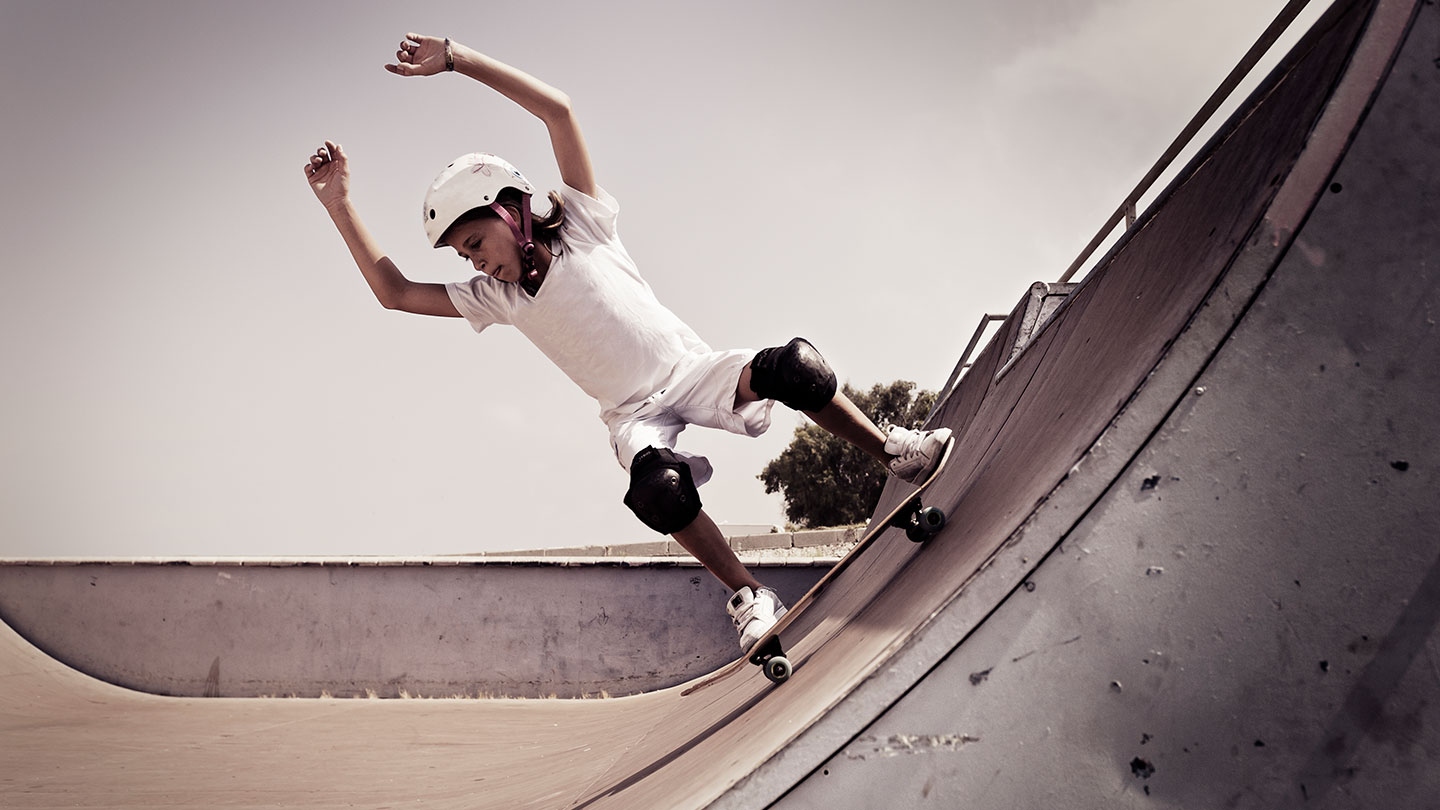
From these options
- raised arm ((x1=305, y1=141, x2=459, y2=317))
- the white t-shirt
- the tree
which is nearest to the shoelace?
the white t-shirt

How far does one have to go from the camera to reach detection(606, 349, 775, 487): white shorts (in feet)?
8.22

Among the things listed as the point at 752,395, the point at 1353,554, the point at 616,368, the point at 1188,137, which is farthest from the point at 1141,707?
the point at 1188,137

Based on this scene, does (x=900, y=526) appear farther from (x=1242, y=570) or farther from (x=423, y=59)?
(x=423, y=59)

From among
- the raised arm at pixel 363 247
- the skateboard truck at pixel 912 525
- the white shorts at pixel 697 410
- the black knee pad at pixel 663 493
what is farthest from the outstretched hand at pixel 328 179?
the skateboard truck at pixel 912 525

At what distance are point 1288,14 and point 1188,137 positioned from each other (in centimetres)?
126

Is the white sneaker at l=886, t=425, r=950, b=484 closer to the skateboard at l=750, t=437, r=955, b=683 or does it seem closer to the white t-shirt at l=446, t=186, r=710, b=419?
the skateboard at l=750, t=437, r=955, b=683

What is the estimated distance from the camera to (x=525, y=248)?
8.40 feet

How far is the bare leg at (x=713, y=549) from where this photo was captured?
7.86 feet

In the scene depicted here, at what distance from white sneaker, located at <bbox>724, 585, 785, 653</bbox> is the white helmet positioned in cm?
145

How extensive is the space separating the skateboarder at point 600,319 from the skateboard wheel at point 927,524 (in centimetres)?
45

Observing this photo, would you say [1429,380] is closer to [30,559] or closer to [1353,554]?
[1353,554]

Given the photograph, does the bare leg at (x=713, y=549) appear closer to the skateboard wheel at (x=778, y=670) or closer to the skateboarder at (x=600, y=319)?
the skateboarder at (x=600, y=319)

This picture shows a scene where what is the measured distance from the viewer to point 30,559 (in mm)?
6691

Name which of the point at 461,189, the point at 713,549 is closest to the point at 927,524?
the point at 713,549
